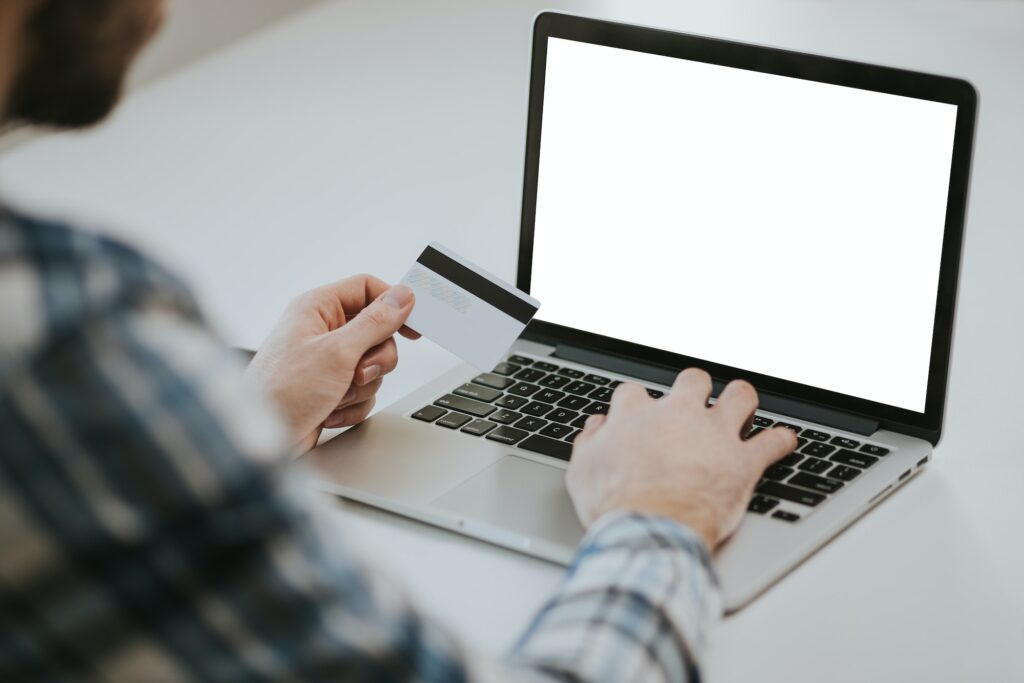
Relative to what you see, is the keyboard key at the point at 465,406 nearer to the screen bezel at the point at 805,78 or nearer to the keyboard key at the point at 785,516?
the screen bezel at the point at 805,78

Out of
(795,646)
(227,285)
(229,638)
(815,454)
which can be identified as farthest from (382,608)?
(227,285)

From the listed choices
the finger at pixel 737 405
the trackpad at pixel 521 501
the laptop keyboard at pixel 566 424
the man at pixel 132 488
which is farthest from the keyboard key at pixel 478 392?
the man at pixel 132 488

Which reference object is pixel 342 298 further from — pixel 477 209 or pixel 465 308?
pixel 477 209

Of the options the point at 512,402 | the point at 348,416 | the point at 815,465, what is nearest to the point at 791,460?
the point at 815,465

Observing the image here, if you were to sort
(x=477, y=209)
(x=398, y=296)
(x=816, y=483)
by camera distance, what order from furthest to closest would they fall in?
(x=477, y=209) < (x=398, y=296) < (x=816, y=483)

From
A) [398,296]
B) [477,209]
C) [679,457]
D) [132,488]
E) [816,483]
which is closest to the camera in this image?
[132,488]

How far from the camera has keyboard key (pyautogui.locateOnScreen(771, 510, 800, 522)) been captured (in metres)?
A: 0.81

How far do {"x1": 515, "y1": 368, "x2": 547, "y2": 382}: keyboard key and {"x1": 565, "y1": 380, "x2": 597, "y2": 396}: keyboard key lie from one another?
0.03 metres

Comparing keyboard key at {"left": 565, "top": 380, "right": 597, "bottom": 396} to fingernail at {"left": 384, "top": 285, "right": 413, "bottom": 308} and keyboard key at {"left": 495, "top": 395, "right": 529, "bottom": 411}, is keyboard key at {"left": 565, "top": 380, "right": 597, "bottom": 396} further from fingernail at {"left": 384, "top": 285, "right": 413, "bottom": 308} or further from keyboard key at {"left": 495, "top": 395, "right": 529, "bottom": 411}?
fingernail at {"left": 384, "top": 285, "right": 413, "bottom": 308}

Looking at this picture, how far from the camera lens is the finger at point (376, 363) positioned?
0.94 meters

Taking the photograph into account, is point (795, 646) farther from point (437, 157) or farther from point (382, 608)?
point (437, 157)

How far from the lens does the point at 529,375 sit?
1.03m

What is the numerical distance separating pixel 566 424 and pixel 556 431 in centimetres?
1

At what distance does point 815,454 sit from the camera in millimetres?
890
